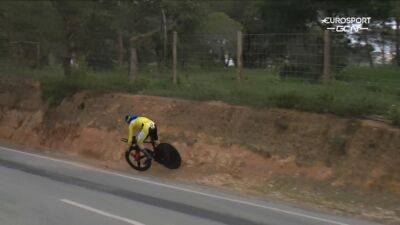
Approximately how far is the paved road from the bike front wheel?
123 cm

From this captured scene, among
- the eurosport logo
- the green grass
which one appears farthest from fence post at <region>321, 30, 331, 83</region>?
the eurosport logo

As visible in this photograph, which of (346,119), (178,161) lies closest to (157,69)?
(178,161)

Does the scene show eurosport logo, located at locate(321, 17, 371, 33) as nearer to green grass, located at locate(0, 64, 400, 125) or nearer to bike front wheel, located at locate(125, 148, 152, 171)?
green grass, located at locate(0, 64, 400, 125)

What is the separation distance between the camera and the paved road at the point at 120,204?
9.01 m

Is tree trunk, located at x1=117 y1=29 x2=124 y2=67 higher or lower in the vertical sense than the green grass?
higher

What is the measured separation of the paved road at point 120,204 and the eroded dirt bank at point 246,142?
2026 millimetres

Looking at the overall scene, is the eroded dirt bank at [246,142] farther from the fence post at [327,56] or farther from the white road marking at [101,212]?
the white road marking at [101,212]

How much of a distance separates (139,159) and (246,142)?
2.66 metres

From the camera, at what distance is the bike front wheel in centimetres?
1514

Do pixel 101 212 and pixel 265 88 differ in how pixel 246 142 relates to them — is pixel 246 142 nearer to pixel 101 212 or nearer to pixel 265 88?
pixel 265 88

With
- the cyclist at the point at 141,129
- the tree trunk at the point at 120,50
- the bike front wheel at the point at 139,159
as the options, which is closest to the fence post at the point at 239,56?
the cyclist at the point at 141,129

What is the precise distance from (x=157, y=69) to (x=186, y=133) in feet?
15.7

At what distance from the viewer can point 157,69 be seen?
2089 cm

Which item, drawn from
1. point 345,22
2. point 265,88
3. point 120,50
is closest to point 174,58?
point 265,88
